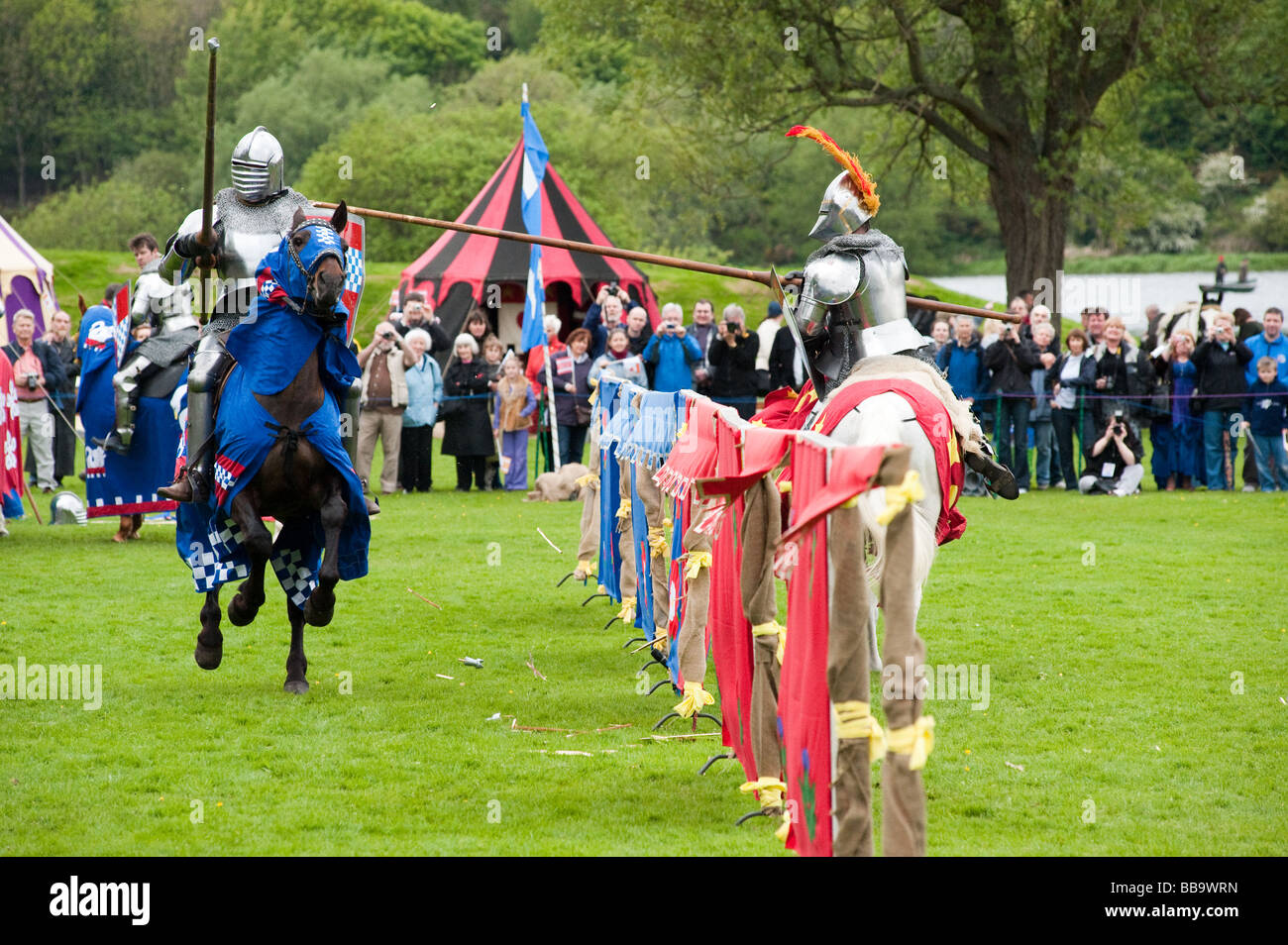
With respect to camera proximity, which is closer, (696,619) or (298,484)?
(696,619)

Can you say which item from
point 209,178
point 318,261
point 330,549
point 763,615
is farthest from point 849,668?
point 209,178

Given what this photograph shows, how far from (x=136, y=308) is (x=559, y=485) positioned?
6.11 metres

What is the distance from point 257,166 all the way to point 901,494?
505cm

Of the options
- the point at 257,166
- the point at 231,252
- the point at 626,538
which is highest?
the point at 257,166

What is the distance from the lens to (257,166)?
305 inches

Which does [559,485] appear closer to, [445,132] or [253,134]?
[253,134]

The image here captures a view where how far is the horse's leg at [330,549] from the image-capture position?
7355 mm

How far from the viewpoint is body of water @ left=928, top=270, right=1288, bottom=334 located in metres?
39.4

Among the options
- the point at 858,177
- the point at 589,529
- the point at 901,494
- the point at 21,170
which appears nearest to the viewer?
the point at 901,494

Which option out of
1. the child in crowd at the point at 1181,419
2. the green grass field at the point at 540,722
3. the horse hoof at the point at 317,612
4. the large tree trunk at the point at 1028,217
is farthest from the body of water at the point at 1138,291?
the horse hoof at the point at 317,612

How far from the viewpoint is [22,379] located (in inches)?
666

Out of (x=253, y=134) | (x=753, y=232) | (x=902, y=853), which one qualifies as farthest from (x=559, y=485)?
(x=753, y=232)

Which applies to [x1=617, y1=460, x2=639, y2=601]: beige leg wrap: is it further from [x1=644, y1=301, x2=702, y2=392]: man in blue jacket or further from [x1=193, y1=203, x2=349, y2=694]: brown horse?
[x1=644, y1=301, x2=702, y2=392]: man in blue jacket

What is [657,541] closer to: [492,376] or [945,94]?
[492,376]
